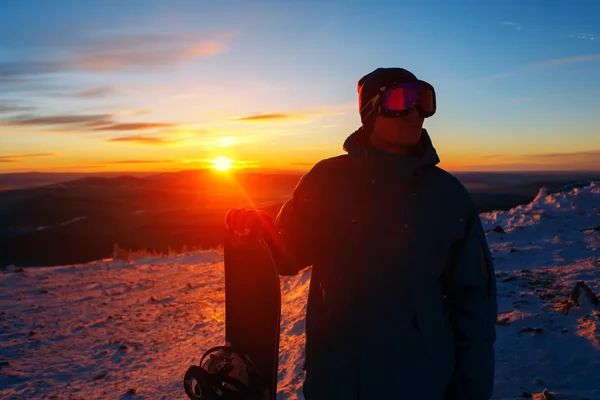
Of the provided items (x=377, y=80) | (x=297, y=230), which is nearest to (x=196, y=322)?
(x=297, y=230)

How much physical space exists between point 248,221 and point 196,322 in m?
6.60

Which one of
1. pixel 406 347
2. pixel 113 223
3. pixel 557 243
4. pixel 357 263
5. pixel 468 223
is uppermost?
pixel 468 223

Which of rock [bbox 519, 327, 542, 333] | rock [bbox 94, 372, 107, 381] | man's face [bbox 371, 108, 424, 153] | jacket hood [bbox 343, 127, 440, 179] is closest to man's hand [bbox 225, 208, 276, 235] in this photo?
jacket hood [bbox 343, 127, 440, 179]

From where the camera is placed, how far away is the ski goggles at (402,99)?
6.73 ft

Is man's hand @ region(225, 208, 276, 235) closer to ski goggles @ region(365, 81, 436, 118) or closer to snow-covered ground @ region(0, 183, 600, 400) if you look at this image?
ski goggles @ region(365, 81, 436, 118)

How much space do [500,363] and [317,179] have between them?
11.7 feet

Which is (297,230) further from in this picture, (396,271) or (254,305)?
(254,305)

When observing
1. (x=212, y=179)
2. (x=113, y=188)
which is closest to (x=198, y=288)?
(x=113, y=188)

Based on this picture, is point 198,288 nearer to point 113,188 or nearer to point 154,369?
point 154,369

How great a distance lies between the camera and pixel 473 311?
6.57ft

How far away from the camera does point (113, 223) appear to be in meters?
42.3

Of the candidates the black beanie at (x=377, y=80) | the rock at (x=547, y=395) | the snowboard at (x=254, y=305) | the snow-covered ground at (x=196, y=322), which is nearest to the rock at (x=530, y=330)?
the snow-covered ground at (x=196, y=322)

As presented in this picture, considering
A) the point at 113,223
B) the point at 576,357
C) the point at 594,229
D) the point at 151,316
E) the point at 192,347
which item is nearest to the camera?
the point at 576,357

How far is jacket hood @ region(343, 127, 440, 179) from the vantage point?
201 cm
